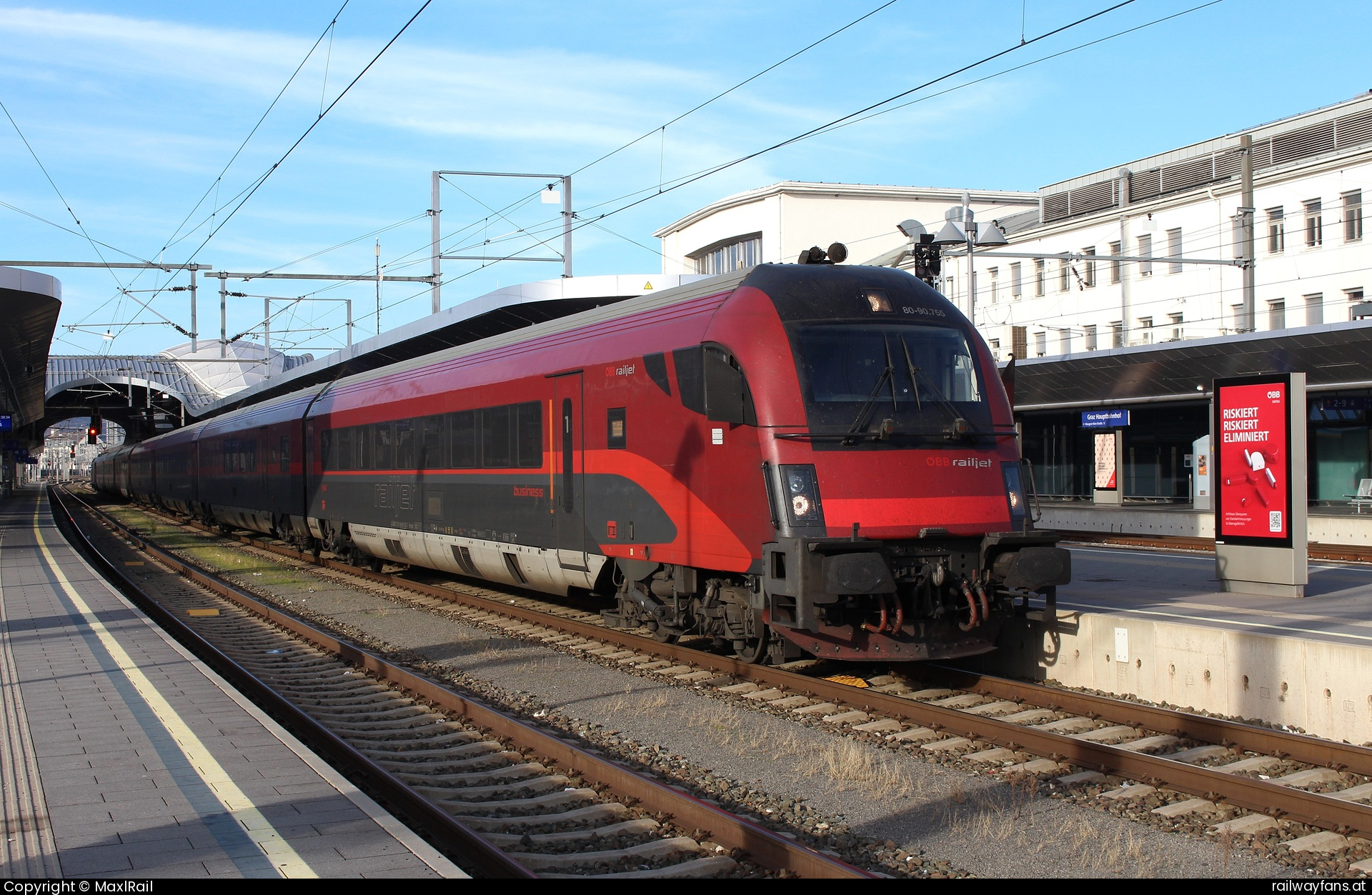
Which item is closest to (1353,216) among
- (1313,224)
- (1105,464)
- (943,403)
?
(1313,224)

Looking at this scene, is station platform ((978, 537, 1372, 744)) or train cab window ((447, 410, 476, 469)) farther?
train cab window ((447, 410, 476, 469))

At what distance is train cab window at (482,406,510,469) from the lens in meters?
13.8

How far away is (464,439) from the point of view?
594 inches

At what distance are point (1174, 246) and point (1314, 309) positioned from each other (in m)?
5.47

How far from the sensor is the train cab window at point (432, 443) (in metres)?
15.8

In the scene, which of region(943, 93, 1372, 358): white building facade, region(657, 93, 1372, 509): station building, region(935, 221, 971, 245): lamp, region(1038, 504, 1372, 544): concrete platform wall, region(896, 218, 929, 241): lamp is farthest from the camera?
region(943, 93, 1372, 358): white building facade

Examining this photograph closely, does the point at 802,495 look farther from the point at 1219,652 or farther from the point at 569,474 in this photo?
the point at 569,474

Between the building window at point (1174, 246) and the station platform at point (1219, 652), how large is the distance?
87.7 feet

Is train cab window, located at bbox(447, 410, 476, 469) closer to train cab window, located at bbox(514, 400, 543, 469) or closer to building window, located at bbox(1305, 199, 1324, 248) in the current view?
train cab window, located at bbox(514, 400, 543, 469)

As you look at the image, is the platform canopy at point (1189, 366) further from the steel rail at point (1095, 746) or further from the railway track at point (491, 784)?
the railway track at point (491, 784)

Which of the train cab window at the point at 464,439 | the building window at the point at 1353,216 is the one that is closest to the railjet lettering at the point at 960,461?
the train cab window at the point at 464,439

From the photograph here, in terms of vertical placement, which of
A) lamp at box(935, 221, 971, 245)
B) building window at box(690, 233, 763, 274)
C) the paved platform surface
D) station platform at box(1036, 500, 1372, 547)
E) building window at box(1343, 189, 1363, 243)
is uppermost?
building window at box(690, 233, 763, 274)

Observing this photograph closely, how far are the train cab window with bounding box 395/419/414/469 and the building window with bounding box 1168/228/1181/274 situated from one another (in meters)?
29.3

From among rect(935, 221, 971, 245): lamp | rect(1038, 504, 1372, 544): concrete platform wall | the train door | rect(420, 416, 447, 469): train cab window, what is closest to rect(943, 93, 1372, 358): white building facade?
rect(1038, 504, 1372, 544): concrete platform wall
